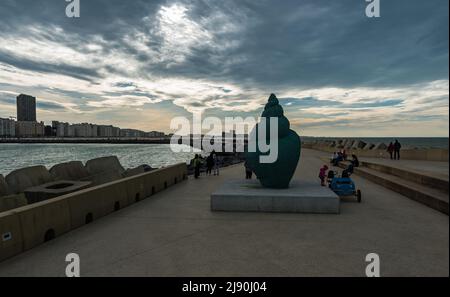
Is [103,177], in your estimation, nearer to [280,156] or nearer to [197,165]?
[197,165]

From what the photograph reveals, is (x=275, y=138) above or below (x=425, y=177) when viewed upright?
above

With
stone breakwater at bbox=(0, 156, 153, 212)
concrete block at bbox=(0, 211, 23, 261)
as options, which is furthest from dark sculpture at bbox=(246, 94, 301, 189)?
concrete block at bbox=(0, 211, 23, 261)

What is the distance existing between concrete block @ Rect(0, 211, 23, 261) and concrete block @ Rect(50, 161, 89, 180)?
264 inches

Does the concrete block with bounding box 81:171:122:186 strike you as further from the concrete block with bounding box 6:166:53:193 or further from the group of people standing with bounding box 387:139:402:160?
the group of people standing with bounding box 387:139:402:160

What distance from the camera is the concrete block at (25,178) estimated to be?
966cm

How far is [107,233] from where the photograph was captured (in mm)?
6676

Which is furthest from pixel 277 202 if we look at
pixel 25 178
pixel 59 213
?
pixel 25 178

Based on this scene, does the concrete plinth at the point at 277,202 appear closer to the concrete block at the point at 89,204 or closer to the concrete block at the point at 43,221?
the concrete block at the point at 89,204

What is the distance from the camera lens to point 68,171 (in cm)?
1220

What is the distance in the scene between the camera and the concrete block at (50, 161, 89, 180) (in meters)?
11.8
